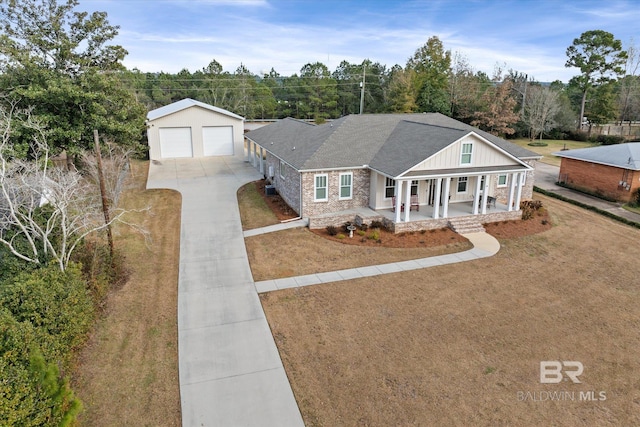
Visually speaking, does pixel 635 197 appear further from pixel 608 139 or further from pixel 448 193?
pixel 608 139

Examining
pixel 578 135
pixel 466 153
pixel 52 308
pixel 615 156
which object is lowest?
pixel 52 308

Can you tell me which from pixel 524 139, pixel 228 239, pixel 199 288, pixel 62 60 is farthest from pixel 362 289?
pixel 524 139

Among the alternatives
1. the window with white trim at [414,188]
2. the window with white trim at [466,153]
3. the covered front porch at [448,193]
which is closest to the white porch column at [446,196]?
the covered front porch at [448,193]

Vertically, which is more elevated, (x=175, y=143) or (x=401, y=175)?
(x=175, y=143)

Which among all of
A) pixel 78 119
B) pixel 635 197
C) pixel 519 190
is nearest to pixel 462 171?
pixel 519 190

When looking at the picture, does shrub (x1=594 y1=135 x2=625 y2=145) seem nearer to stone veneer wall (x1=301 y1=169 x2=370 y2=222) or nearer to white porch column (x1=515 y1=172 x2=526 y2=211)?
white porch column (x1=515 y1=172 x2=526 y2=211)

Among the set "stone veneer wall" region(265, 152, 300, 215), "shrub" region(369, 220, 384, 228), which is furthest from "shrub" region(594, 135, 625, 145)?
"stone veneer wall" region(265, 152, 300, 215)
